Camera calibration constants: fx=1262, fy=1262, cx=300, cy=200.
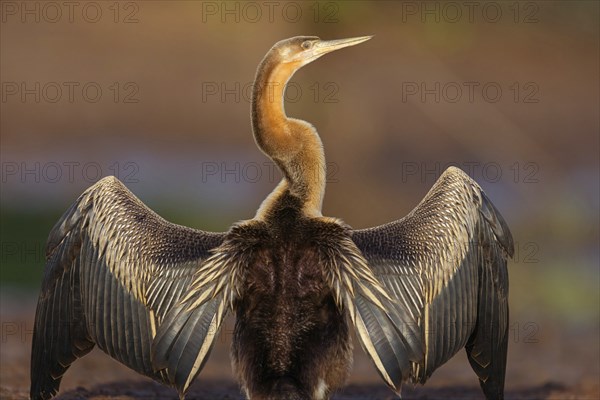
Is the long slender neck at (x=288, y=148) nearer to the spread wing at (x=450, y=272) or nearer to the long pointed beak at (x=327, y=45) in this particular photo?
the spread wing at (x=450, y=272)

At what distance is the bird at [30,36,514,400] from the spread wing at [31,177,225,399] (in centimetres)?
1

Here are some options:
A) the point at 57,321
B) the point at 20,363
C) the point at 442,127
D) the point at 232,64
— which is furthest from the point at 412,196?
the point at 57,321

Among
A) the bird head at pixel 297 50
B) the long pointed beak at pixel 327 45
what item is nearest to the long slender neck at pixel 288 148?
the bird head at pixel 297 50

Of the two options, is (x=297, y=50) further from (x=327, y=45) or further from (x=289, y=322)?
(x=289, y=322)

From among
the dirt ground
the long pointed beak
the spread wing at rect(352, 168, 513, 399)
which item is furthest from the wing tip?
the dirt ground

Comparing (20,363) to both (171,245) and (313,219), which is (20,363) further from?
(313,219)

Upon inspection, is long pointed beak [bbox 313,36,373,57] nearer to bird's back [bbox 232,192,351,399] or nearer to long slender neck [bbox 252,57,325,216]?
long slender neck [bbox 252,57,325,216]

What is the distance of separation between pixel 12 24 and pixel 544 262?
16.4 meters

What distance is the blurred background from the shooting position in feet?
57.3

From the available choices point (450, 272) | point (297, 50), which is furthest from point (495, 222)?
point (297, 50)

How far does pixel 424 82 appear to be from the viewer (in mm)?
26688

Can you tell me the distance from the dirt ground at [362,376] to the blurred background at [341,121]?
66mm

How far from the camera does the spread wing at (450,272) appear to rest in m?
8.14

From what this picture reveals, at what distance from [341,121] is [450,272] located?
50.8ft
